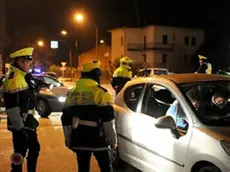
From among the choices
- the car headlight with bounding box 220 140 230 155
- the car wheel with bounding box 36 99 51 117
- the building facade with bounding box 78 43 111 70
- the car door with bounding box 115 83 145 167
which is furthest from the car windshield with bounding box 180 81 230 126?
the building facade with bounding box 78 43 111 70

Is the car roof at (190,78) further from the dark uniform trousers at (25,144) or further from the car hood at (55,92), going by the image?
the car hood at (55,92)

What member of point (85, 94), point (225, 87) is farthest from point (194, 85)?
point (85, 94)

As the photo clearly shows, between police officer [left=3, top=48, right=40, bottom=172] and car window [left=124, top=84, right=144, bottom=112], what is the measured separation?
1503mm

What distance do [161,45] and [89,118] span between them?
2528 inches

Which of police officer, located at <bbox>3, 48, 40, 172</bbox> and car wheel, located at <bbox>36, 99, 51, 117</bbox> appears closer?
police officer, located at <bbox>3, 48, 40, 172</bbox>


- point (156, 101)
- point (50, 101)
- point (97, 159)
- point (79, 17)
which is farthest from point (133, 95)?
point (79, 17)

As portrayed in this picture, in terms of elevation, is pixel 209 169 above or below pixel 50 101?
above

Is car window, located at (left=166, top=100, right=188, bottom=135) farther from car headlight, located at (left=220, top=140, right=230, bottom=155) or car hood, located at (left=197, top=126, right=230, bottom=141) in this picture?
car headlight, located at (left=220, top=140, right=230, bottom=155)

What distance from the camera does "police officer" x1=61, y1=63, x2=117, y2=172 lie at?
4.80 metres

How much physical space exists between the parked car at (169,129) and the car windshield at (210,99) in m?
0.01

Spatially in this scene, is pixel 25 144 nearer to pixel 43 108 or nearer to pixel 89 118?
pixel 89 118

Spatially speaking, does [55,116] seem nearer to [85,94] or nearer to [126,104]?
[126,104]

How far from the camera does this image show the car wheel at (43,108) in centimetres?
1488

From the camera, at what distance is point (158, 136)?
5574 mm
